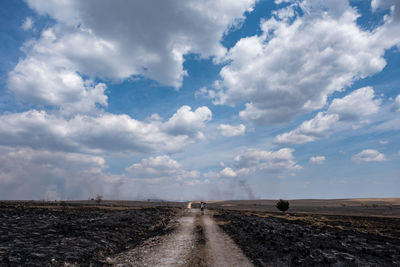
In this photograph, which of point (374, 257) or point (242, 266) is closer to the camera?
point (242, 266)

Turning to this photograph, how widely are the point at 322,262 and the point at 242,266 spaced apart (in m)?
4.60

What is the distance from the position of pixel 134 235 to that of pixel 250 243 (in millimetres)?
10319

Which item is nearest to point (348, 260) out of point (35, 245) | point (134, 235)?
point (134, 235)

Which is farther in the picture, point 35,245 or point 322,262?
point 35,245

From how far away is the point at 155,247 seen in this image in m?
15.8

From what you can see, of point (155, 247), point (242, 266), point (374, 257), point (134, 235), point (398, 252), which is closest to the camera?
point (242, 266)

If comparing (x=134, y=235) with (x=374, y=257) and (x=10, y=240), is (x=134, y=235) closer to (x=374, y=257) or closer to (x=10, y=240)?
(x=10, y=240)

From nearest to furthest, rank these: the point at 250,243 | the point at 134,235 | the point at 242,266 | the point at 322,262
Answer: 1. the point at 242,266
2. the point at 322,262
3. the point at 250,243
4. the point at 134,235

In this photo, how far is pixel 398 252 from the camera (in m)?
14.6

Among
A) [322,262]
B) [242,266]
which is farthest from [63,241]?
[322,262]

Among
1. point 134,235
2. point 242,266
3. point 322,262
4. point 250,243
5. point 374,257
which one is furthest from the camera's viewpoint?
point 134,235

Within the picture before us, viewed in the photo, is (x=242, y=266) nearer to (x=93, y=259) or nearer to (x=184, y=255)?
(x=184, y=255)

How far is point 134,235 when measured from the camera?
20.7 metres

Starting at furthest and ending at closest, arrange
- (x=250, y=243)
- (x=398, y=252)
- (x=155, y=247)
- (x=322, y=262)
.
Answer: (x=250, y=243) < (x=155, y=247) < (x=398, y=252) < (x=322, y=262)
